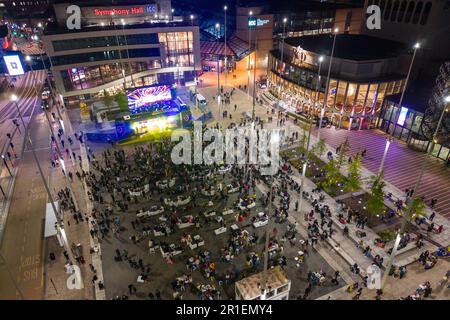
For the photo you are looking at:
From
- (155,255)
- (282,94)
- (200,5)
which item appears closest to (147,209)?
(155,255)

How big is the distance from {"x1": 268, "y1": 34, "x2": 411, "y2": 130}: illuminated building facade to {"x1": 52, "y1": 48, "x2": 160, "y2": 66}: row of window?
94.4ft

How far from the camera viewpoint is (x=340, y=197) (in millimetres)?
35969

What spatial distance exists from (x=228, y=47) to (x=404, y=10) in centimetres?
3946

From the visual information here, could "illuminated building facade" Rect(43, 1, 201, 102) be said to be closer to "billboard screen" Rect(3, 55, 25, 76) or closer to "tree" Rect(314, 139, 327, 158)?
"billboard screen" Rect(3, 55, 25, 76)

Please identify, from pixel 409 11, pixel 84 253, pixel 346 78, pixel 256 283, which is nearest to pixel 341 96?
pixel 346 78

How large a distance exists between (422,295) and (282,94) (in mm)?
43486

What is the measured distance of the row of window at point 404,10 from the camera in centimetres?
5528

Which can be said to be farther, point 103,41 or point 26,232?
point 103,41

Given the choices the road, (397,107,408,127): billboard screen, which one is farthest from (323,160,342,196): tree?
the road

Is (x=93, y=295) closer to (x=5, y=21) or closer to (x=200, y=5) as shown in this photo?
(x=200, y=5)

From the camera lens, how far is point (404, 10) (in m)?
58.9

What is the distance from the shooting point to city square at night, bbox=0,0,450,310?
1046 inches

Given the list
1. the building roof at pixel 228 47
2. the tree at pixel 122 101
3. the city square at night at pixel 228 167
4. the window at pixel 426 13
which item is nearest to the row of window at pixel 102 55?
the city square at night at pixel 228 167

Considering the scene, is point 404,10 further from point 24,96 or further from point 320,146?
point 24,96
